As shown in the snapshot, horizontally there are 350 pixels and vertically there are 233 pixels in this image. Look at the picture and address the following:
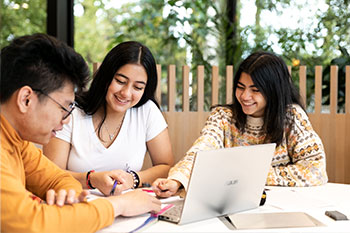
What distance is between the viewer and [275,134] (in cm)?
212

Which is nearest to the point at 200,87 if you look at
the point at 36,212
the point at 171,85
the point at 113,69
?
the point at 171,85

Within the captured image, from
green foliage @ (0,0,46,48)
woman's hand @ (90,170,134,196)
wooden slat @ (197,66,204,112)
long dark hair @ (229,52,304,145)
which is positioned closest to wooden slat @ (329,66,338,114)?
long dark hair @ (229,52,304,145)

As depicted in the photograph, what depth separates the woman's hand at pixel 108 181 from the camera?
5.20 ft

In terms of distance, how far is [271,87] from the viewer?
215cm

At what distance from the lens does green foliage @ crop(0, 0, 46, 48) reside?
13.1 ft

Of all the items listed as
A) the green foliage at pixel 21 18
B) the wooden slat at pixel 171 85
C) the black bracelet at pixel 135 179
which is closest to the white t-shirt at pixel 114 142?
the black bracelet at pixel 135 179

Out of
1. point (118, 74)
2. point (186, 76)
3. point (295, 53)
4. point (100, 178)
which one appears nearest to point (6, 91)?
point (100, 178)

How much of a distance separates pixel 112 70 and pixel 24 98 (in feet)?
2.90

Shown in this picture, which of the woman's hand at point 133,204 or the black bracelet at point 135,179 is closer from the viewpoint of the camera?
the woman's hand at point 133,204

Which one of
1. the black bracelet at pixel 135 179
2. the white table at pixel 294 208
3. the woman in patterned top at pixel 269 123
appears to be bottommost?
the white table at pixel 294 208

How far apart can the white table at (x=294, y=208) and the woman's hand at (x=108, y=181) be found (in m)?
0.28

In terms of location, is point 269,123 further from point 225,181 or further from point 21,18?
point 21,18

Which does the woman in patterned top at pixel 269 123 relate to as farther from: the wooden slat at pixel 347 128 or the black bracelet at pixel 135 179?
the wooden slat at pixel 347 128

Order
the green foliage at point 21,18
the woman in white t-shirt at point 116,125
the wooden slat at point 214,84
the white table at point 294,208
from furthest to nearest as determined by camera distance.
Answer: the green foliage at point 21,18 < the wooden slat at point 214,84 < the woman in white t-shirt at point 116,125 < the white table at point 294,208
